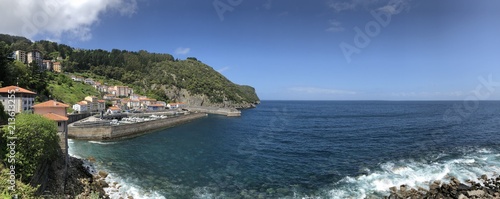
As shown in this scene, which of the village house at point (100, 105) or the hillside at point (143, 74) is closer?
the village house at point (100, 105)

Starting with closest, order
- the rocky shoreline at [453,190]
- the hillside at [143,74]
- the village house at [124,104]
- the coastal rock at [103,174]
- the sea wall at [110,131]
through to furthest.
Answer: the rocky shoreline at [453,190], the coastal rock at [103,174], the sea wall at [110,131], the village house at [124,104], the hillside at [143,74]

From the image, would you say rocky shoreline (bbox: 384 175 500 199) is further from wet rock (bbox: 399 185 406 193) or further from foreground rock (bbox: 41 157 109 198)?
foreground rock (bbox: 41 157 109 198)

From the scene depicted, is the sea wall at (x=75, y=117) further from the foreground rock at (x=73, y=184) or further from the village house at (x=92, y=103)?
the foreground rock at (x=73, y=184)

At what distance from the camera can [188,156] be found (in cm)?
3875

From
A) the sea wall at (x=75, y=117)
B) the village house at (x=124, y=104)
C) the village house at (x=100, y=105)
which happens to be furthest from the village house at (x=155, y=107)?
the sea wall at (x=75, y=117)

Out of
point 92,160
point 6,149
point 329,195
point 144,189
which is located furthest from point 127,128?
point 329,195

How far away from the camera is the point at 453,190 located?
2539 cm

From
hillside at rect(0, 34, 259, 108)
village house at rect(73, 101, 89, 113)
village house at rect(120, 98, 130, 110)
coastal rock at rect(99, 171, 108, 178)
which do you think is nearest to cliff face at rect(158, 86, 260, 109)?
hillside at rect(0, 34, 259, 108)

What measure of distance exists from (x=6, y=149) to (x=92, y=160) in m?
15.8

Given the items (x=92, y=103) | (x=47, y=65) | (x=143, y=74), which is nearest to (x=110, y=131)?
(x=92, y=103)

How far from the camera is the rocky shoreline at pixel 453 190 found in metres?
24.2

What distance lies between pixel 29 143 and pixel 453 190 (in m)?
36.1

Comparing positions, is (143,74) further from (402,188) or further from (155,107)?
(402,188)

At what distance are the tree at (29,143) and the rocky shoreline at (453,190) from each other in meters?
28.1
